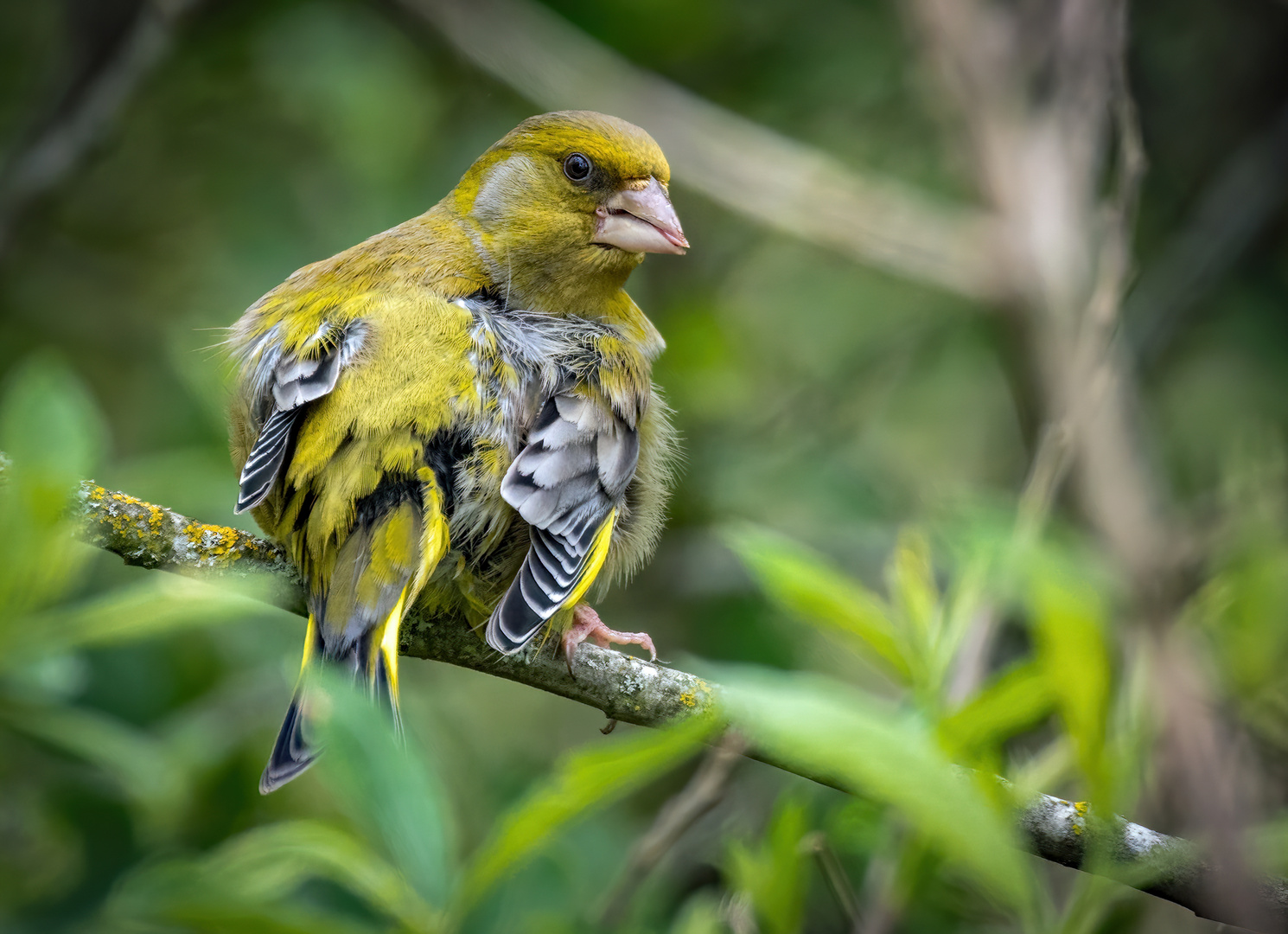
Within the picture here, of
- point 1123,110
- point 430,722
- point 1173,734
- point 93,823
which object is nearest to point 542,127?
point 1123,110

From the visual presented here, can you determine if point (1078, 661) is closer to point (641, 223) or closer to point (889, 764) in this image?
point (889, 764)

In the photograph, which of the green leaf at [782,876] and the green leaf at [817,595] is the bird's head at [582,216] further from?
the green leaf at [782,876]

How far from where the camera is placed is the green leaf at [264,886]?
1502 millimetres

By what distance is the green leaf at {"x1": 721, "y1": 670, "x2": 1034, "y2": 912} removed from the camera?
4.85ft

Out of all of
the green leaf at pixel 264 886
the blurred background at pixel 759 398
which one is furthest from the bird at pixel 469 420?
the blurred background at pixel 759 398

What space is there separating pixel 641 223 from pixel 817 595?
1786mm

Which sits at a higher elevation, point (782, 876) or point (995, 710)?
point (995, 710)

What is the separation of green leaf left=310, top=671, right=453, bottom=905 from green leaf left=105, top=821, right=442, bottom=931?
7 cm

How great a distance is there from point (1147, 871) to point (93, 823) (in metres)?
2.62

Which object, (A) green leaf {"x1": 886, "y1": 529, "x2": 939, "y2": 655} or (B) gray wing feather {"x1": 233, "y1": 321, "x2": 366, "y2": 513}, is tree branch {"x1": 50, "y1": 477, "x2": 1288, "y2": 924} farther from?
(A) green leaf {"x1": 886, "y1": 529, "x2": 939, "y2": 655}

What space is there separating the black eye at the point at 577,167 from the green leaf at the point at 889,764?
2347 millimetres

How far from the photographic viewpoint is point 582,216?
3643 millimetres

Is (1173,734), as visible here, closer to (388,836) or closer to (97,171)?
(388,836)

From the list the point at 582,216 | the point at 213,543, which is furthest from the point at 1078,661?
the point at 582,216
